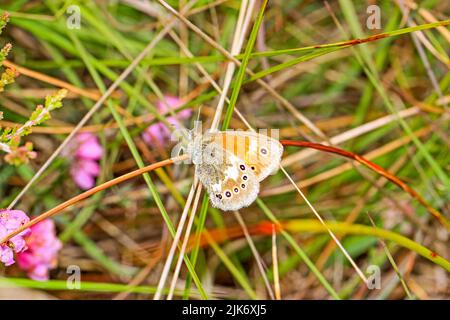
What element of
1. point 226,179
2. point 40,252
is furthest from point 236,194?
point 40,252

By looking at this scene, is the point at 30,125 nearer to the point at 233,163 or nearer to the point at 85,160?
the point at 233,163

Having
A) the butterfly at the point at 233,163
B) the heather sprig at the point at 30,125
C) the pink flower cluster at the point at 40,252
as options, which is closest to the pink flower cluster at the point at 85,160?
the pink flower cluster at the point at 40,252

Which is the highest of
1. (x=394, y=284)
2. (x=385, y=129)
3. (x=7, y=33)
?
(x=7, y=33)

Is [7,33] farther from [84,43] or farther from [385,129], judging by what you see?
[385,129]

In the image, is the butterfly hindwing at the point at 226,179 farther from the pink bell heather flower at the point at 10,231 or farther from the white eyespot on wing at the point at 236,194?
the pink bell heather flower at the point at 10,231

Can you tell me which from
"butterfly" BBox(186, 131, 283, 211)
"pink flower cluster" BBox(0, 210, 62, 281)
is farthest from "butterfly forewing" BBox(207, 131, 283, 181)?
"pink flower cluster" BBox(0, 210, 62, 281)

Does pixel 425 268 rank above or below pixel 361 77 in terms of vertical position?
below
